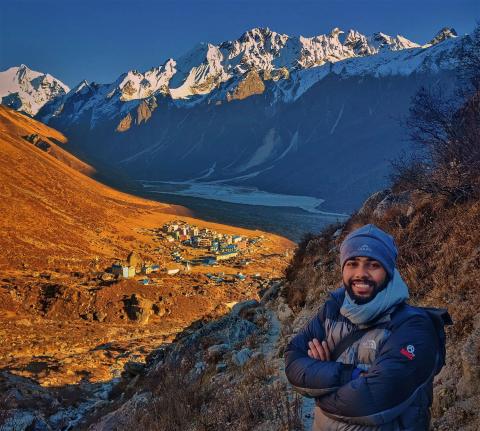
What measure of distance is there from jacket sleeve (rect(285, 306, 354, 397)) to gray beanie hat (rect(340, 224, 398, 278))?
0.43 metres

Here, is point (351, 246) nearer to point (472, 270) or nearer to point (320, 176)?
point (472, 270)

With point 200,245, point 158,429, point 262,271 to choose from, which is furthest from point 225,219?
point 158,429

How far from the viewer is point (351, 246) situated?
8.71 ft

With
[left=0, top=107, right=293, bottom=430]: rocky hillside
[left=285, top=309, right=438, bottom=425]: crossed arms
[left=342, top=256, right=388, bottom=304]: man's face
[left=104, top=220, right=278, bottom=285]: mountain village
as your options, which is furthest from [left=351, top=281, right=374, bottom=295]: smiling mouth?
[left=104, top=220, right=278, bottom=285]: mountain village

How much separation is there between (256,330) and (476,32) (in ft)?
35.2

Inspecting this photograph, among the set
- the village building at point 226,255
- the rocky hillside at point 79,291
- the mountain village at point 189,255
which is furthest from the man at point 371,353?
the village building at point 226,255

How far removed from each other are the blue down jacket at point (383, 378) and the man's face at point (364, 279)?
0.48ft

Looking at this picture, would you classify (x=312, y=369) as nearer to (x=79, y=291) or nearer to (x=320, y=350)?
(x=320, y=350)

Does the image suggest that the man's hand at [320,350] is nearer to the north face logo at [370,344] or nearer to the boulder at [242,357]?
the north face logo at [370,344]

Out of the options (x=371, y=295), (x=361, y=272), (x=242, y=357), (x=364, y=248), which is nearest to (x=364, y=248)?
(x=364, y=248)

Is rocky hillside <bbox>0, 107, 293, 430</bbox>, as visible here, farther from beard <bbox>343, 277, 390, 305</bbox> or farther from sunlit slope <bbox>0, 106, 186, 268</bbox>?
beard <bbox>343, 277, 390, 305</bbox>

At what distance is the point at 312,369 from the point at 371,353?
13.0 inches

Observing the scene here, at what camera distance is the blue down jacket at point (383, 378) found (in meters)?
2.25

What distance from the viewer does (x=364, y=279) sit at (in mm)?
2527
